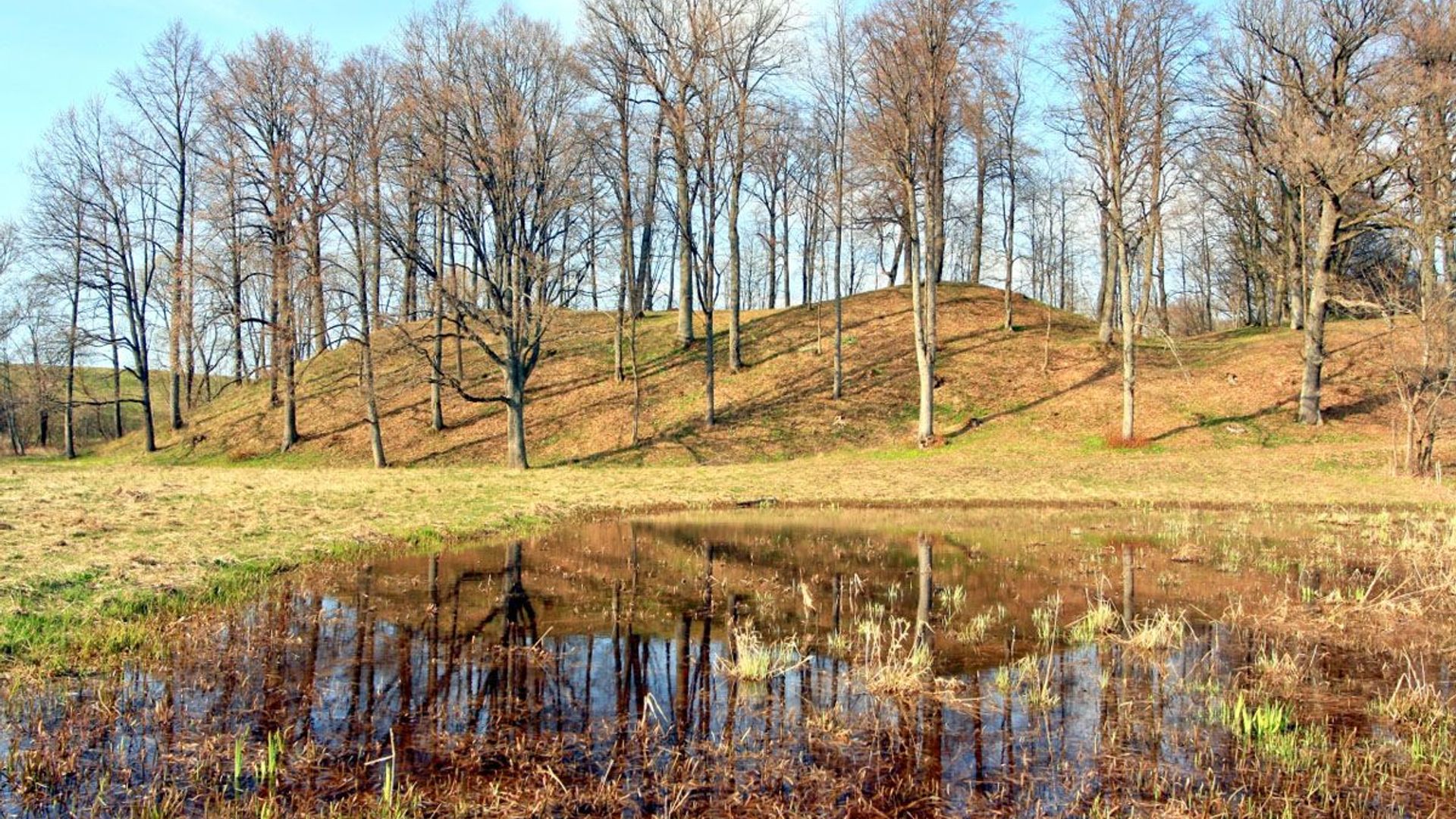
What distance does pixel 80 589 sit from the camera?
899 cm

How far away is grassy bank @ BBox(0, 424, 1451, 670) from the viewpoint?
9.00m

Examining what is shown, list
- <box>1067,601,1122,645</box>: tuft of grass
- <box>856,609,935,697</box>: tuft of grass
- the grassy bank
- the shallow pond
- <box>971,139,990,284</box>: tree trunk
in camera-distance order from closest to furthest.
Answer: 1. the shallow pond
2. <box>856,609,935,697</box>: tuft of grass
3. <box>1067,601,1122,645</box>: tuft of grass
4. the grassy bank
5. <box>971,139,990,284</box>: tree trunk

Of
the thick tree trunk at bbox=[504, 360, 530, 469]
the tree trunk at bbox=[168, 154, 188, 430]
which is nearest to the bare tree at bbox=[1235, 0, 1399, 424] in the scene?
the thick tree trunk at bbox=[504, 360, 530, 469]

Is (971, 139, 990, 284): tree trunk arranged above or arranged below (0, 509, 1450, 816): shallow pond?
above

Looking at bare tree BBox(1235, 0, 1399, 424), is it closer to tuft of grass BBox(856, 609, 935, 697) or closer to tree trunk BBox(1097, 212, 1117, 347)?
tree trunk BBox(1097, 212, 1117, 347)

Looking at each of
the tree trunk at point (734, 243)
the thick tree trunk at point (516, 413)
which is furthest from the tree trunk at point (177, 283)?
the tree trunk at point (734, 243)

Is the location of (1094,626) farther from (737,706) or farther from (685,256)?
(685,256)

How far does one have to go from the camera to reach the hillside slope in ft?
98.8

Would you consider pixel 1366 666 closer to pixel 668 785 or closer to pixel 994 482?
pixel 668 785

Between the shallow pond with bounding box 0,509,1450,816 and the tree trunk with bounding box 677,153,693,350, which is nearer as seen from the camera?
the shallow pond with bounding box 0,509,1450,816

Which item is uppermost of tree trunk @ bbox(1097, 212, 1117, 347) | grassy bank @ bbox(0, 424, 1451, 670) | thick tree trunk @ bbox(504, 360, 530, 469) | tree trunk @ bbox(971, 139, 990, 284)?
tree trunk @ bbox(971, 139, 990, 284)

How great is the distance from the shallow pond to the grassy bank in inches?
47.7

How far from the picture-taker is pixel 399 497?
62.7ft

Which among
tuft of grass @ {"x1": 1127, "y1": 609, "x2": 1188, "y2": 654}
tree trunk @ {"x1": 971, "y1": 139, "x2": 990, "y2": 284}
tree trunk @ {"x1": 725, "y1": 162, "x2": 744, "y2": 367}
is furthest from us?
tree trunk @ {"x1": 971, "y1": 139, "x2": 990, "y2": 284}
